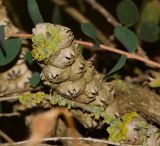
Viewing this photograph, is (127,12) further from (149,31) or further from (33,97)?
(33,97)

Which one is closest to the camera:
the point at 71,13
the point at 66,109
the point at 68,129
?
the point at 66,109

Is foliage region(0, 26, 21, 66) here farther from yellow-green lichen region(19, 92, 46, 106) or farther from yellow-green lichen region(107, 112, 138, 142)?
yellow-green lichen region(107, 112, 138, 142)

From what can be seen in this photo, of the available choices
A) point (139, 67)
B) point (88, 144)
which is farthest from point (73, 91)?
point (139, 67)

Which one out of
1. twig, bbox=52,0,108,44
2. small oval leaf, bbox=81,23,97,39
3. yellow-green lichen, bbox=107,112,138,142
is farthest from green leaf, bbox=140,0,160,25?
yellow-green lichen, bbox=107,112,138,142

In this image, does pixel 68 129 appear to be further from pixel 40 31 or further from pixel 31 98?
pixel 40 31

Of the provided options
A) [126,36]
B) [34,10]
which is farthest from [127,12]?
[34,10]

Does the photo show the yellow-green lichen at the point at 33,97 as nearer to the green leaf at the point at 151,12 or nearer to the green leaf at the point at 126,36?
the green leaf at the point at 126,36

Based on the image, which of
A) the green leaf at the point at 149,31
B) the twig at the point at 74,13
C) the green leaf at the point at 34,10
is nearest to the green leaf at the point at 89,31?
the green leaf at the point at 34,10
